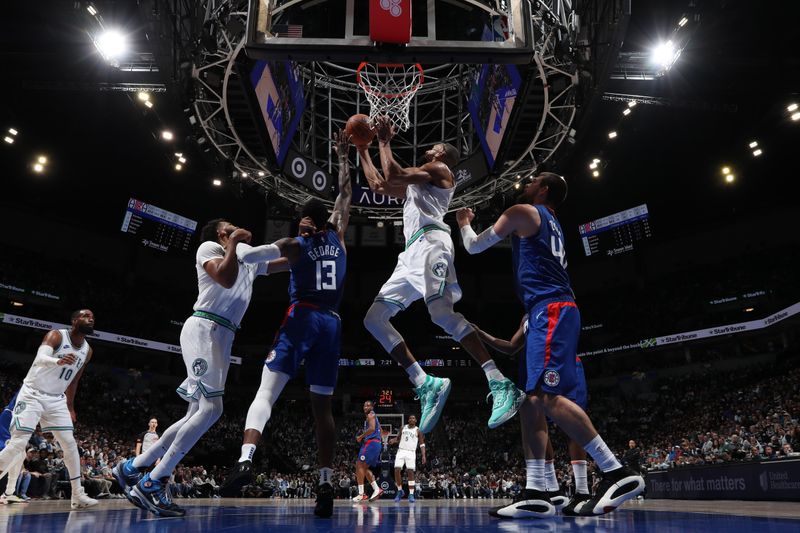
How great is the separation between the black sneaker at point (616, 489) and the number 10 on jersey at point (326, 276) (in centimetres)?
258

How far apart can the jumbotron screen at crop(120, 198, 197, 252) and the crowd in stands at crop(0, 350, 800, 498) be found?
23.6 feet

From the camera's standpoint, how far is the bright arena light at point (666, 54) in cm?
1334

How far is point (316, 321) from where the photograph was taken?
4840 mm

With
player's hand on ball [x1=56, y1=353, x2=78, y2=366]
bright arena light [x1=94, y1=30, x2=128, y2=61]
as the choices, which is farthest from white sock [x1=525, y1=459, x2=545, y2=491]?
bright arena light [x1=94, y1=30, x2=128, y2=61]

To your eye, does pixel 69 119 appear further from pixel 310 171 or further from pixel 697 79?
pixel 697 79

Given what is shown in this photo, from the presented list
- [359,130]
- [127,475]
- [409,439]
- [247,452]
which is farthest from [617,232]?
[127,475]

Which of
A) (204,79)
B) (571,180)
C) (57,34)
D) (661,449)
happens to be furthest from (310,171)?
(661,449)

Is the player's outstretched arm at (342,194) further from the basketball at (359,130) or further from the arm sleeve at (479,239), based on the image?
the arm sleeve at (479,239)

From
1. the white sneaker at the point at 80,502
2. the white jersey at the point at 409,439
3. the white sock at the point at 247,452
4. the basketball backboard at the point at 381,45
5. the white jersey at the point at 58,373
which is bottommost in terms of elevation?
the white sneaker at the point at 80,502

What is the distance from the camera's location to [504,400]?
4418mm

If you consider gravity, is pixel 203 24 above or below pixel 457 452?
above

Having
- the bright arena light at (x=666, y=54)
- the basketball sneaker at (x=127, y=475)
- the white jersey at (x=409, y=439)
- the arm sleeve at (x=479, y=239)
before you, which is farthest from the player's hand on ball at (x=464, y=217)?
the bright arena light at (x=666, y=54)

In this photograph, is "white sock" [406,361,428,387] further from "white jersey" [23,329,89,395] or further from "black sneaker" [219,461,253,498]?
"white jersey" [23,329,89,395]

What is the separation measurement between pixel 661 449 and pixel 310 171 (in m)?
16.6
